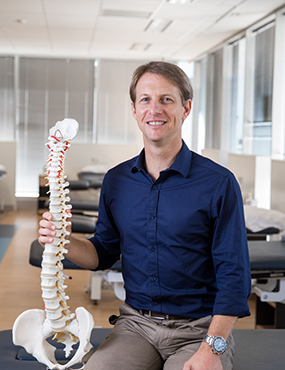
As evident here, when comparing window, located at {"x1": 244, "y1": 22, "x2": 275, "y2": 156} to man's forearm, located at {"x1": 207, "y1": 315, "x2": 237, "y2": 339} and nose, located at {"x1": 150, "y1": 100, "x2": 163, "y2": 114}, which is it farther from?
man's forearm, located at {"x1": 207, "y1": 315, "x2": 237, "y2": 339}

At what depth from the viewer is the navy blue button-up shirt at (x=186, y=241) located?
1.55 meters

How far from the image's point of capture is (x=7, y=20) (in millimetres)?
6379

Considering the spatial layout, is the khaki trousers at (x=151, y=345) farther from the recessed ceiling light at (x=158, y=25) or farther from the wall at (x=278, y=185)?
the recessed ceiling light at (x=158, y=25)

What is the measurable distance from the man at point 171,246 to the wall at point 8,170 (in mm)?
7260

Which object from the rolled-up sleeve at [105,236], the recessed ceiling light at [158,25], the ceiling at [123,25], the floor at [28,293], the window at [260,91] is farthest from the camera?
the recessed ceiling light at [158,25]

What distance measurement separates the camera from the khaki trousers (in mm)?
1505

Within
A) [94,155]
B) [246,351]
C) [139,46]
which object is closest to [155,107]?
[246,351]

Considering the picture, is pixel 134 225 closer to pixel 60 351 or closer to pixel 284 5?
pixel 60 351

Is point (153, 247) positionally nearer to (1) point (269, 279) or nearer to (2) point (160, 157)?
(2) point (160, 157)

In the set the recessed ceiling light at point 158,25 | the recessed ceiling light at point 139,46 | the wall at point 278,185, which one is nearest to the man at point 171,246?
the wall at point 278,185

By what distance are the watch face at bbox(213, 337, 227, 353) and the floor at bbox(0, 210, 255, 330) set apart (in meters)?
2.09

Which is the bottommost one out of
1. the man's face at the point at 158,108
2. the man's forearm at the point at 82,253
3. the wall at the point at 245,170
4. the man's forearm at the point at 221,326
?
the man's forearm at the point at 221,326

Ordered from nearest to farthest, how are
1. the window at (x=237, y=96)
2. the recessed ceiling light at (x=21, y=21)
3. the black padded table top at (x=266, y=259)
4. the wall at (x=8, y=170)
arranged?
1. the black padded table top at (x=266, y=259)
2. the recessed ceiling light at (x=21, y=21)
3. the window at (x=237, y=96)
4. the wall at (x=8, y=170)

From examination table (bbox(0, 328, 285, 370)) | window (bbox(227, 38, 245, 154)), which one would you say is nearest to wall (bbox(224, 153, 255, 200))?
window (bbox(227, 38, 245, 154))
